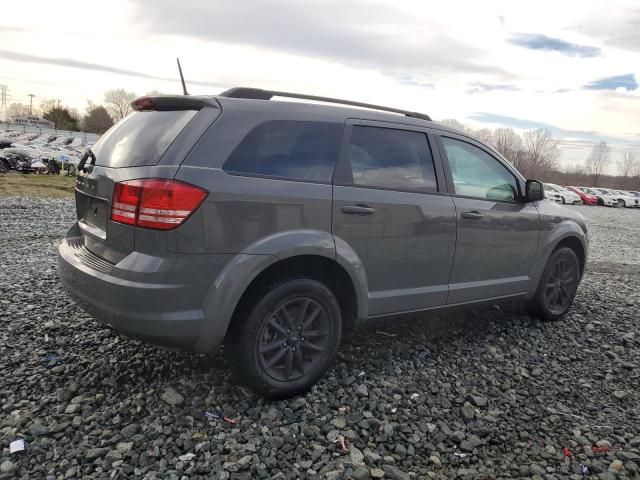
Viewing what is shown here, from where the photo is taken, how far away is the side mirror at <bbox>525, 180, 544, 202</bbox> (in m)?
4.55

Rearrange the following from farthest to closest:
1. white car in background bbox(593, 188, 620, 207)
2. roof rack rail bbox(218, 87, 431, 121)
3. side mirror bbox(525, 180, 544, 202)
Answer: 1. white car in background bbox(593, 188, 620, 207)
2. side mirror bbox(525, 180, 544, 202)
3. roof rack rail bbox(218, 87, 431, 121)

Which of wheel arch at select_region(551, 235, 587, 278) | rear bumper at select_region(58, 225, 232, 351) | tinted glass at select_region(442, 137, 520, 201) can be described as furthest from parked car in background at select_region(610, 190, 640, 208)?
rear bumper at select_region(58, 225, 232, 351)

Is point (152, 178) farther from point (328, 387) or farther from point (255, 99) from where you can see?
point (328, 387)

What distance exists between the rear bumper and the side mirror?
3.00 meters

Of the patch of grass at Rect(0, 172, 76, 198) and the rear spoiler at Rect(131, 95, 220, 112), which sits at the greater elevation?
the rear spoiler at Rect(131, 95, 220, 112)

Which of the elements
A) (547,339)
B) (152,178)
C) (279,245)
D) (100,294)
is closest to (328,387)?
(279,245)

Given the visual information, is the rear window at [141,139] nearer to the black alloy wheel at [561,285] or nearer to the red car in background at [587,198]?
the black alloy wheel at [561,285]

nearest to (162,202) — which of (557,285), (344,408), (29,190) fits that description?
(344,408)

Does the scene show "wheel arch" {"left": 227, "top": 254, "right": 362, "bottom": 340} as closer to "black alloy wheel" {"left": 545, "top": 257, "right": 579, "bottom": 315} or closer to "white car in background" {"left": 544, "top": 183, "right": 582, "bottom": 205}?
"black alloy wheel" {"left": 545, "top": 257, "right": 579, "bottom": 315}

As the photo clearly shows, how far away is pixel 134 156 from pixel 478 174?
2.76m

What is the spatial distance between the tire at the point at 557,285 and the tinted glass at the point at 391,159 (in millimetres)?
1872

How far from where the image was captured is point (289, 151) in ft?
10.4

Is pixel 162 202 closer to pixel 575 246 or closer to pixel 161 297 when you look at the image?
pixel 161 297

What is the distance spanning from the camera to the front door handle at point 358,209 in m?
3.27
